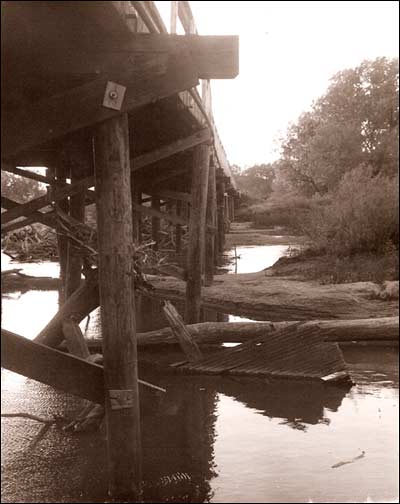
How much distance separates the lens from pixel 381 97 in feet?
77.0

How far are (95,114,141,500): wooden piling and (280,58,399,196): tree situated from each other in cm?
1094

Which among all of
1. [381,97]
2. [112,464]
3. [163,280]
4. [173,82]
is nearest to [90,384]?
[112,464]

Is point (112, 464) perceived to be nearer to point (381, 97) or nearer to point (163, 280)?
point (163, 280)

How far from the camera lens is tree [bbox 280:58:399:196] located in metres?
19.6

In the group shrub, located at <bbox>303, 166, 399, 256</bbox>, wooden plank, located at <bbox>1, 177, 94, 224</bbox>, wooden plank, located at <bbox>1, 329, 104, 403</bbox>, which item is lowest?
wooden plank, located at <bbox>1, 329, 104, 403</bbox>

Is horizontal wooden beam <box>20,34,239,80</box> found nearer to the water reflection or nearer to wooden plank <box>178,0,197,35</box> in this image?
wooden plank <box>178,0,197,35</box>

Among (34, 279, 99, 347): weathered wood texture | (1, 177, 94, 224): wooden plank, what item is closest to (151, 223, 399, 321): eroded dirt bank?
(34, 279, 99, 347): weathered wood texture

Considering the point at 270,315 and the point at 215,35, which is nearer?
the point at 215,35

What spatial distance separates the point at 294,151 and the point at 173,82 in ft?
105

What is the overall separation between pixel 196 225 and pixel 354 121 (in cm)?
1638

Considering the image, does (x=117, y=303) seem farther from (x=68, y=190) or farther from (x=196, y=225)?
(x=196, y=225)

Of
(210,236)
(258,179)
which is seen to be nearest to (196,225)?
(210,236)

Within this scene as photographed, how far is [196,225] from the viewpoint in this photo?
8852 millimetres

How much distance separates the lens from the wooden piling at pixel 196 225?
879cm
